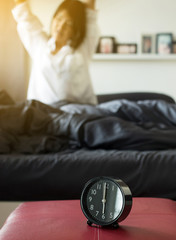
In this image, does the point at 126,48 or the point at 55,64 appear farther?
the point at 126,48

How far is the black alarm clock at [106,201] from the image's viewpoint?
827 millimetres

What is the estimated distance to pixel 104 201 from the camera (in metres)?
0.85

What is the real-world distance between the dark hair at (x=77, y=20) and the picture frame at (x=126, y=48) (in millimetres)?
297

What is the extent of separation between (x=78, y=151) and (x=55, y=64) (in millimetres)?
1544

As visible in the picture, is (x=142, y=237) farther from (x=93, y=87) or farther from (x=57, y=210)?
(x=93, y=87)

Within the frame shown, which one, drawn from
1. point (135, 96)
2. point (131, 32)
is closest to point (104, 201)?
point (135, 96)

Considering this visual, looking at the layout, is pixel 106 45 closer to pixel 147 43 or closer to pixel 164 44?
pixel 147 43

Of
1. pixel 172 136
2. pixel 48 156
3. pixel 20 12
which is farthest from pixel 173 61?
pixel 48 156

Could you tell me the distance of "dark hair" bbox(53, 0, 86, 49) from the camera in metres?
2.92

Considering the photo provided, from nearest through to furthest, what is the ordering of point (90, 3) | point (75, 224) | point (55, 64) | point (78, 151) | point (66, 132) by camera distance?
point (75, 224), point (78, 151), point (66, 132), point (55, 64), point (90, 3)

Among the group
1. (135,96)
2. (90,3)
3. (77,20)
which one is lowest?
(135,96)

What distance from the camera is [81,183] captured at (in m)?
1.28

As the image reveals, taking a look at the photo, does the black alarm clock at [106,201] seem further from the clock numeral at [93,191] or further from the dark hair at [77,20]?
the dark hair at [77,20]

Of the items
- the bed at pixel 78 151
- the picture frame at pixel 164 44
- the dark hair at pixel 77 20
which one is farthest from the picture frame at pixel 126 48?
the bed at pixel 78 151
